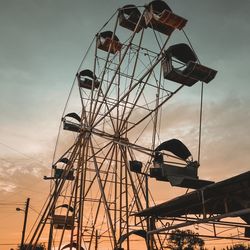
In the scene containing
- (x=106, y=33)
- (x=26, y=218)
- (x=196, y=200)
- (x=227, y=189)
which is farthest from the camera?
(x=26, y=218)

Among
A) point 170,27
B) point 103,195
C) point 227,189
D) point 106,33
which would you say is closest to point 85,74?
point 106,33

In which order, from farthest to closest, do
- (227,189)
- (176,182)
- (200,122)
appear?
(200,122), (176,182), (227,189)

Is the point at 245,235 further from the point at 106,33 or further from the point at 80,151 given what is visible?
the point at 106,33

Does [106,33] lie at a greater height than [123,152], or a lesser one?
greater

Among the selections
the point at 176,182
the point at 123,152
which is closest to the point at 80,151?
the point at 123,152

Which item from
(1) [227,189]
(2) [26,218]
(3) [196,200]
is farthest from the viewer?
(2) [26,218]

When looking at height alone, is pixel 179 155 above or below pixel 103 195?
above

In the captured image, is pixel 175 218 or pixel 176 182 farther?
pixel 176 182

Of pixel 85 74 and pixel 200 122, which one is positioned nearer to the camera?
pixel 200 122

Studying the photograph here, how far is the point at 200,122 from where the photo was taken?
39.6 feet

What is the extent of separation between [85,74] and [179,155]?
33.0 feet

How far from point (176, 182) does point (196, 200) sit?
8.82ft

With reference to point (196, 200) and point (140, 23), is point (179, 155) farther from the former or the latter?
point (140, 23)

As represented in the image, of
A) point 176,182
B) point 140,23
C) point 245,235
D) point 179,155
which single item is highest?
point 140,23
